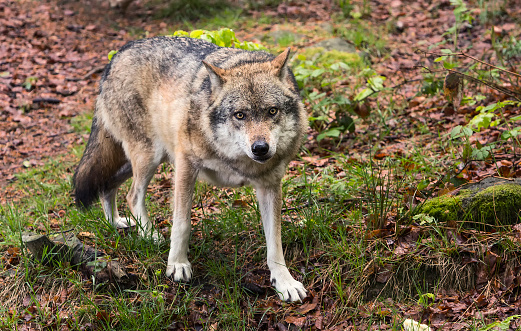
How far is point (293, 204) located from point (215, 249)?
34.6 inches

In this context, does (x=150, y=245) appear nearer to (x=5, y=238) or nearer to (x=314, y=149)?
(x=5, y=238)

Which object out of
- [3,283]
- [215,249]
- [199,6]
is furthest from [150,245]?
[199,6]

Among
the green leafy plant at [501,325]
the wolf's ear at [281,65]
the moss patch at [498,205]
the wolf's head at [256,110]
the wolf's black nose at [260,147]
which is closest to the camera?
the green leafy plant at [501,325]

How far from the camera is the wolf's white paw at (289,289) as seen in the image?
153 inches

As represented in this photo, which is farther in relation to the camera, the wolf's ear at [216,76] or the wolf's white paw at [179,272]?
the wolf's white paw at [179,272]

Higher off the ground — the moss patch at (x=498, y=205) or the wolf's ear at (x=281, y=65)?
the wolf's ear at (x=281, y=65)

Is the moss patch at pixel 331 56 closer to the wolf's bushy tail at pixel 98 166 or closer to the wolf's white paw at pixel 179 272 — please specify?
the wolf's bushy tail at pixel 98 166

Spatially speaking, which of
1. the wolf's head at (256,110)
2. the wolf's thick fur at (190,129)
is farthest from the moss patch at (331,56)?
the wolf's head at (256,110)

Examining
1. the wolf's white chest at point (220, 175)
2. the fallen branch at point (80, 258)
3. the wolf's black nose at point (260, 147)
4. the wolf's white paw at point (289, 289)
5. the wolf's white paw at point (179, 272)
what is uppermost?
the wolf's black nose at point (260, 147)

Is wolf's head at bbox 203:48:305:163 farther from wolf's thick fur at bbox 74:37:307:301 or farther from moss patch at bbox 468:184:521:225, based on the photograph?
moss patch at bbox 468:184:521:225

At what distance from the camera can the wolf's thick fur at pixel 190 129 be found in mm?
3643

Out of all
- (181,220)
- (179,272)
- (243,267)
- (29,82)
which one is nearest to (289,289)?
(243,267)

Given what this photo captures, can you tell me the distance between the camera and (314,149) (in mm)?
6086

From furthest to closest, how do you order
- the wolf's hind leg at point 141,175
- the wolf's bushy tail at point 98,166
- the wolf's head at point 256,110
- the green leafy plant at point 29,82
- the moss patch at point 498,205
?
the green leafy plant at point 29,82, the wolf's bushy tail at point 98,166, the wolf's hind leg at point 141,175, the moss patch at point 498,205, the wolf's head at point 256,110
